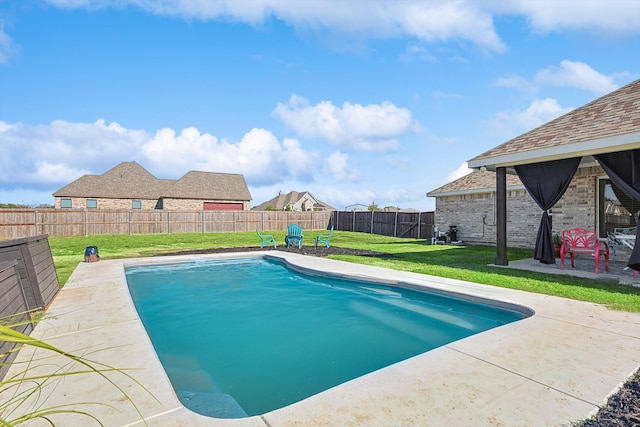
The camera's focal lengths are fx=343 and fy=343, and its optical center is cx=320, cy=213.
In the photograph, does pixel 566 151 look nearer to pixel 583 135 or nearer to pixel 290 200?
pixel 583 135

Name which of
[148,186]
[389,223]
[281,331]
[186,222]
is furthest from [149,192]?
[281,331]

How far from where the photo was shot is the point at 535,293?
5.62 metres

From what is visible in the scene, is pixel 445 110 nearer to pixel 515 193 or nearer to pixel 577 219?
pixel 515 193

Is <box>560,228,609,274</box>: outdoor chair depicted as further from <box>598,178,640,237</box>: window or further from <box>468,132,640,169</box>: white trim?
<box>598,178,640,237</box>: window

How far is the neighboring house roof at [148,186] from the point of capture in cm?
2888

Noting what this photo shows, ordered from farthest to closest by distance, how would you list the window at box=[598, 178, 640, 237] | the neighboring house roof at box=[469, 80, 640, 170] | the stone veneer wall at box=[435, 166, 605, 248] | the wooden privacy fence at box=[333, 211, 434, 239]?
the wooden privacy fence at box=[333, 211, 434, 239]
the stone veneer wall at box=[435, 166, 605, 248]
the window at box=[598, 178, 640, 237]
the neighboring house roof at box=[469, 80, 640, 170]

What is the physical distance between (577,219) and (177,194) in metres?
28.0

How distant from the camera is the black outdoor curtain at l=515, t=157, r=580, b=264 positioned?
795cm

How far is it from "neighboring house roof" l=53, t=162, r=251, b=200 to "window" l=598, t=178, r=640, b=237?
27754 millimetres

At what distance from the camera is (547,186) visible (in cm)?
825

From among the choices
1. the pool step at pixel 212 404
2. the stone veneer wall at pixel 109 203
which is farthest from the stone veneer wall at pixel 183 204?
the pool step at pixel 212 404

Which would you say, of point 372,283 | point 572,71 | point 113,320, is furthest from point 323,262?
point 572,71

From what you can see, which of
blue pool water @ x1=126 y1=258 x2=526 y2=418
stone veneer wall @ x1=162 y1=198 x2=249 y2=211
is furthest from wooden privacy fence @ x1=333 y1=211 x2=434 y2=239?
blue pool water @ x1=126 y1=258 x2=526 y2=418

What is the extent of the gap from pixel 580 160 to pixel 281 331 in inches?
300
